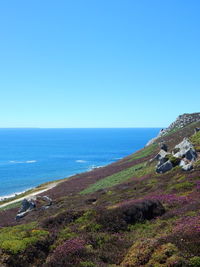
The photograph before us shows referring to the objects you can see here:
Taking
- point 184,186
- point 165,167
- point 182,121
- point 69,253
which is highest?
point 182,121

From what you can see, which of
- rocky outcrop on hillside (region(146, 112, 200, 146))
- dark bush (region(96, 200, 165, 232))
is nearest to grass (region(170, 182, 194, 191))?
dark bush (region(96, 200, 165, 232))

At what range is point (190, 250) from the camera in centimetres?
1110

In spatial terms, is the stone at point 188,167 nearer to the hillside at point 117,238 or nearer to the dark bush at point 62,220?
the hillside at point 117,238

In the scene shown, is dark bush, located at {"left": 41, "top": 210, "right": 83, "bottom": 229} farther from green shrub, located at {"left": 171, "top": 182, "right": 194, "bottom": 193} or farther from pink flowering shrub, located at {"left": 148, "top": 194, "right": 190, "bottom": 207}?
green shrub, located at {"left": 171, "top": 182, "right": 194, "bottom": 193}

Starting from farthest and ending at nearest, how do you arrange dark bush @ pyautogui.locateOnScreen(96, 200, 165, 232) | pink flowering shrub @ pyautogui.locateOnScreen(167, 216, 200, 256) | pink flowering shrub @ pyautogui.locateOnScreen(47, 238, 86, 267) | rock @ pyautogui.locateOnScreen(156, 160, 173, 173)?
rock @ pyautogui.locateOnScreen(156, 160, 173, 173) → dark bush @ pyautogui.locateOnScreen(96, 200, 165, 232) → pink flowering shrub @ pyautogui.locateOnScreen(47, 238, 86, 267) → pink flowering shrub @ pyautogui.locateOnScreen(167, 216, 200, 256)

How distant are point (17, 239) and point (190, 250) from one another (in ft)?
29.3

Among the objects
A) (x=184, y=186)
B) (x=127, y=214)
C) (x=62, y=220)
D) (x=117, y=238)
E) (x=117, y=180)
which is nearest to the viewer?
(x=117, y=238)

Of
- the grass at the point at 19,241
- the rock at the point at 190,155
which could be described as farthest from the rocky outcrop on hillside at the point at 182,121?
the grass at the point at 19,241

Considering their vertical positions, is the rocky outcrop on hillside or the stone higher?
the rocky outcrop on hillside

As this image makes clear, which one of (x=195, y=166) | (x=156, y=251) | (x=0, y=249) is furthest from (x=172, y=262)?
(x=195, y=166)

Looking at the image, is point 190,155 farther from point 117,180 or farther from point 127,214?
point 127,214

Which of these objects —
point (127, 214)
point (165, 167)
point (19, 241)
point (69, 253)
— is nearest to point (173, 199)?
point (127, 214)

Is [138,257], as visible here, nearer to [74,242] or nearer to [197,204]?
[74,242]

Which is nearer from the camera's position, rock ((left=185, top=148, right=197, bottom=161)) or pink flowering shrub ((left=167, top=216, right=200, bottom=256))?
pink flowering shrub ((left=167, top=216, right=200, bottom=256))
